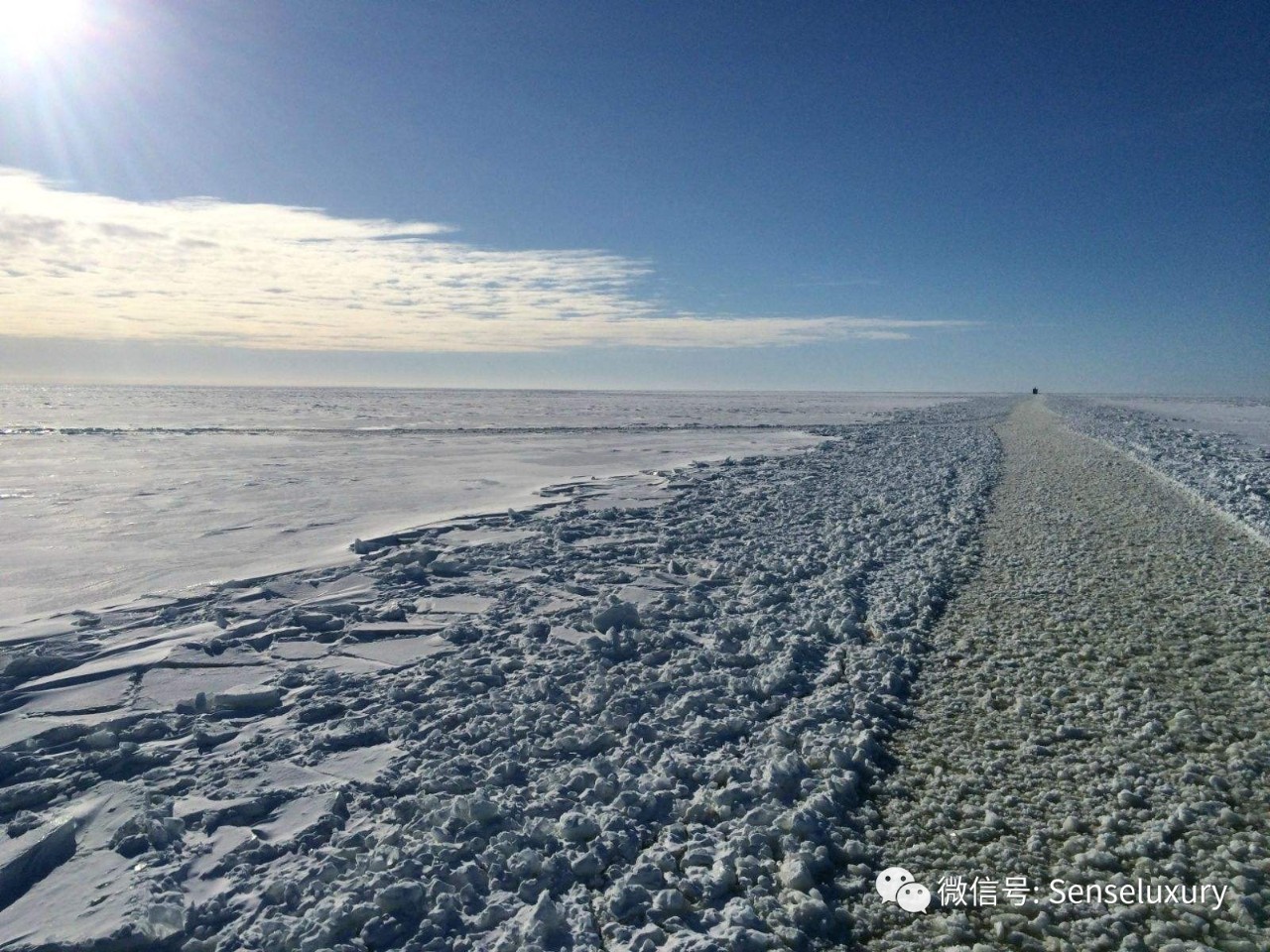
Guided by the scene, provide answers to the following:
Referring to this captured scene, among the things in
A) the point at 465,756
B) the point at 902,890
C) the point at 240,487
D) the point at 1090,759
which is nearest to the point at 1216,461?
the point at 1090,759

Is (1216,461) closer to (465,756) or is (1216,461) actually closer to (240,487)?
(465,756)

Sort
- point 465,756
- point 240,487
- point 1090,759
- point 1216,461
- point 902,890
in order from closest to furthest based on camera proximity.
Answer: point 902,890 < point 1090,759 < point 465,756 < point 240,487 < point 1216,461

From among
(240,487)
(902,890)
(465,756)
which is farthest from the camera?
(240,487)

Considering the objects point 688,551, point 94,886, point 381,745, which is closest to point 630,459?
point 688,551

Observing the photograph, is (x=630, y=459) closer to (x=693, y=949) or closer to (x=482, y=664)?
(x=482, y=664)

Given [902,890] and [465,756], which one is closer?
[902,890]

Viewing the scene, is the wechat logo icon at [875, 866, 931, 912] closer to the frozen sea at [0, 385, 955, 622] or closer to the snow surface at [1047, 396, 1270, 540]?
the frozen sea at [0, 385, 955, 622]

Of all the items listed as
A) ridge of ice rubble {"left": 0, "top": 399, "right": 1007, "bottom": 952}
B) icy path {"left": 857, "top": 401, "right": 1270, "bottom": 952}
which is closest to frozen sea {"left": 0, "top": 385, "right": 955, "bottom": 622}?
ridge of ice rubble {"left": 0, "top": 399, "right": 1007, "bottom": 952}

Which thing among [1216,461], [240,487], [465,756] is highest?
[1216,461]
